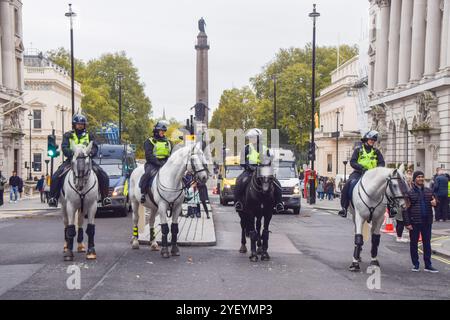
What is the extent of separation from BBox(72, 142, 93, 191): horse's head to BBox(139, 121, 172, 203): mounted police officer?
1625mm

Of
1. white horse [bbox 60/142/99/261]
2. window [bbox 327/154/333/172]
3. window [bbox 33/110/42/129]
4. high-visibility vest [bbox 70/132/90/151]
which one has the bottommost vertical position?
window [bbox 327/154/333/172]

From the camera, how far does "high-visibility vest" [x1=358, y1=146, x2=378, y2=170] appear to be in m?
14.4

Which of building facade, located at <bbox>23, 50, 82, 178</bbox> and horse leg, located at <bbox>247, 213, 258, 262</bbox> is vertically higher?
building facade, located at <bbox>23, 50, 82, 178</bbox>

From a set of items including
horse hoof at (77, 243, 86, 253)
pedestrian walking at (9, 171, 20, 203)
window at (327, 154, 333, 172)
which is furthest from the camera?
window at (327, 154, 333, 172)

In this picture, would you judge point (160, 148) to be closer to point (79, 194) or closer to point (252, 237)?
point (79, 194)

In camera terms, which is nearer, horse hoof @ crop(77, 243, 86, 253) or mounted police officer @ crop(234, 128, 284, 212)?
mounted police officer @ crop(234, 128, 284, 212)

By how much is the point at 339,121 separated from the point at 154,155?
7498 centimetres

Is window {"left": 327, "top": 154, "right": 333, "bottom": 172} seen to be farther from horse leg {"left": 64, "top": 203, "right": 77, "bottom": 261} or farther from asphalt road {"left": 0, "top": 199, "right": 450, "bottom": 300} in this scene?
horse leg {"left": 64, "top": 203, "right": 77, "bottom": 261}

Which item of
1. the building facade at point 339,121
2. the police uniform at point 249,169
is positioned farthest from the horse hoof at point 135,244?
the building facade at point 339,121

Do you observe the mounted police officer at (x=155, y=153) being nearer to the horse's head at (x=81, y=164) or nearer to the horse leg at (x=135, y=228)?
the horse leg at (x=135, y=228)

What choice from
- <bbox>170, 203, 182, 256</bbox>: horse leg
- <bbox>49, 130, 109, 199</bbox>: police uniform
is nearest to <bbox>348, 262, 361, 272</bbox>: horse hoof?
<bbox>170, 203, 182, 256</bbox>: horse leg

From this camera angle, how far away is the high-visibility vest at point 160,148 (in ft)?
51.0

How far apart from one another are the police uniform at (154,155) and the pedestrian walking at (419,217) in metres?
5.16

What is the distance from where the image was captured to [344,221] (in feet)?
92.5
